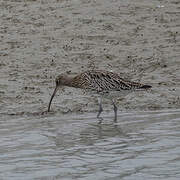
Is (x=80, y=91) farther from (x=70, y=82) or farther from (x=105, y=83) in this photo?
(x=105, y=83)

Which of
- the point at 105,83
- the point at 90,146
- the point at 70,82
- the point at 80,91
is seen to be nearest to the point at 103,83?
the point at 105,83

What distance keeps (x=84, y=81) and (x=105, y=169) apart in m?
3.39

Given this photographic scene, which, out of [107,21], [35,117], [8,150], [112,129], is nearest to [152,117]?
[112,129]

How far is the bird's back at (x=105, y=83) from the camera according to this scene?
1080cm

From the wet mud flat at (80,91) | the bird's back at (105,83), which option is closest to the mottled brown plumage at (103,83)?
the bird's back at (105,83)

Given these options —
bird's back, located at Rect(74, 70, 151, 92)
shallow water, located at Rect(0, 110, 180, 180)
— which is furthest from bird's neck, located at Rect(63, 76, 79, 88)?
shallow water, located at Rect(0, 110, 180, 180)

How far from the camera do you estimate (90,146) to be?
912cm

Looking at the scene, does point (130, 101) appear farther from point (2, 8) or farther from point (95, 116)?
point (2, 8)

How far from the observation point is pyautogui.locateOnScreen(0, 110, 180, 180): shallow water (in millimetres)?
7930

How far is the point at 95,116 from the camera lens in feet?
35.4

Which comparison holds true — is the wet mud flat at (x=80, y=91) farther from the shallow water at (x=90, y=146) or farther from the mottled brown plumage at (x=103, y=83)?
the mottled brown plumage at (x=103, y=83)

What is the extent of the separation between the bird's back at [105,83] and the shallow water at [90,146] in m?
0.44

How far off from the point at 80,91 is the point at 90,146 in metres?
3.00

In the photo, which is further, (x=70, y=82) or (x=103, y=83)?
(x=70, y=82)
